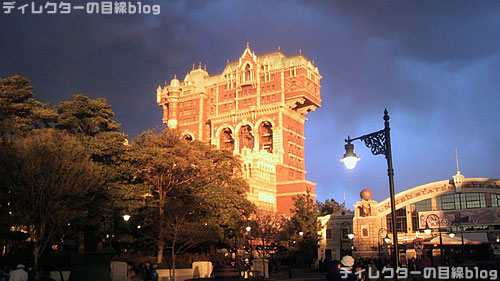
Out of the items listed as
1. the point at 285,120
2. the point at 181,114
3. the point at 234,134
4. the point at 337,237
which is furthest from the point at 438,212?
the point at 181,114

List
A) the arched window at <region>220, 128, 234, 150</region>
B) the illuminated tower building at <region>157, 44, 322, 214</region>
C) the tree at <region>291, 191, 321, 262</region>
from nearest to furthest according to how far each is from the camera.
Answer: the tree at <region>291, 191, 321, 262</region>, the illuminated tower building at <region>157, 44, 322, 214</region>, the arched window at <region>220, 128, 234, 150</region>

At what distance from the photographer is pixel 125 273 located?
34.8m

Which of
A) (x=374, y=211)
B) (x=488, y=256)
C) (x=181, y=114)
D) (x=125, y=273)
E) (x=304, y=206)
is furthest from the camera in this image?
(x=181, y=114)

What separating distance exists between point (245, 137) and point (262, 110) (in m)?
9.37

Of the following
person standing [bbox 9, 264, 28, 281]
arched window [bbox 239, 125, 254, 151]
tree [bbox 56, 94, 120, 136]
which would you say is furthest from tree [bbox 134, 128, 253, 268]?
arched window [bbox 239, 125, 254, 151]

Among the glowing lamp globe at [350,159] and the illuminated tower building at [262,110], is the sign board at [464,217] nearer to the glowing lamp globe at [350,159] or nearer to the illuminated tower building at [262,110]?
the illuminated tower building at [262,110]

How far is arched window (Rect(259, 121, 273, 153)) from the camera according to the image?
115m

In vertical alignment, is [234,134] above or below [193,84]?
below

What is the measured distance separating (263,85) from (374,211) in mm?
55941

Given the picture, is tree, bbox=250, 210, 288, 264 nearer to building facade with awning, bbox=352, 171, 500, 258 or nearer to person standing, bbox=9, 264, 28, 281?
building facade with awning, bbox=352, 171, 500, 258

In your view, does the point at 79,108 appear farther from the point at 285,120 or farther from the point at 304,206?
the point at 285,120

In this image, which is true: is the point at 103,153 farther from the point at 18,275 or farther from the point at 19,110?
the point at 18,275

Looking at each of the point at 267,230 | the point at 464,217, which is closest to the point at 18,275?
the point at 464,217

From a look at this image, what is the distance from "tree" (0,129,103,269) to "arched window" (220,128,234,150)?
3242 inches
